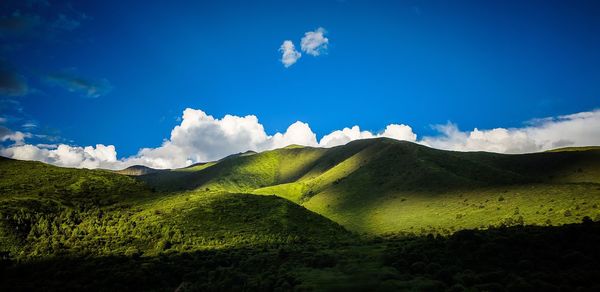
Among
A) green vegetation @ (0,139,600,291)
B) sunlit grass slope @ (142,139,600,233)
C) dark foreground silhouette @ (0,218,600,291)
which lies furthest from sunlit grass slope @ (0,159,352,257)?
sunlit grass slope @ (142,139,600,233)

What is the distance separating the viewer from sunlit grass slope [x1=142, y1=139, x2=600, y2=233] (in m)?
84.1

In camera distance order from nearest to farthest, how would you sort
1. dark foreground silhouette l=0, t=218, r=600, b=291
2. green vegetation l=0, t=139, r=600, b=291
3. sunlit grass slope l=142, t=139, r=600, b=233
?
dark foreground silhouette l=0, t=218, r=600, b=291
green vegetation l=0, t=139, r=600, b=291
sunlit grass slope l=142, t=139, r=600, b=233

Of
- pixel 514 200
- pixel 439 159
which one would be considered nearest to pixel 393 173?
pixel 439 159

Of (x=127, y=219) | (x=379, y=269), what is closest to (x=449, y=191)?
(x=379, y=269)

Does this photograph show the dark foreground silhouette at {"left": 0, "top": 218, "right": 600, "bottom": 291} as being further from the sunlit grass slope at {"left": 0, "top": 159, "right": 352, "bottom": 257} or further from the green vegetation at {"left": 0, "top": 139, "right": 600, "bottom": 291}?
the sunlit grass slope at {"left": 0, "top": 159, "right": 352, "bottom": 257}

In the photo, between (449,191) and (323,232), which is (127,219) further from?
(449,191)

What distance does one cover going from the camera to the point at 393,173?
150m

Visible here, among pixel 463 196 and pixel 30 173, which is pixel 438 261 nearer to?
pixel 463 196

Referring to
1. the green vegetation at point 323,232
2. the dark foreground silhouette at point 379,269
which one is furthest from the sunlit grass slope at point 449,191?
the dark foreground silhouette at point 379,269

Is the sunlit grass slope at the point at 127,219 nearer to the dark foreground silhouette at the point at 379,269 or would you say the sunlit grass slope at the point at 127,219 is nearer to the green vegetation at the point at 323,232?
the green vegetation at the point at 323,232

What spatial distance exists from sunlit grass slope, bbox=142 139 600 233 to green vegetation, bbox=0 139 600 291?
2.32 ft

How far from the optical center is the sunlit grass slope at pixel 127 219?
67438 millimetres

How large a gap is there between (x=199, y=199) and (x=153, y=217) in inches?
618

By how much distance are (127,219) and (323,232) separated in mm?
44568
